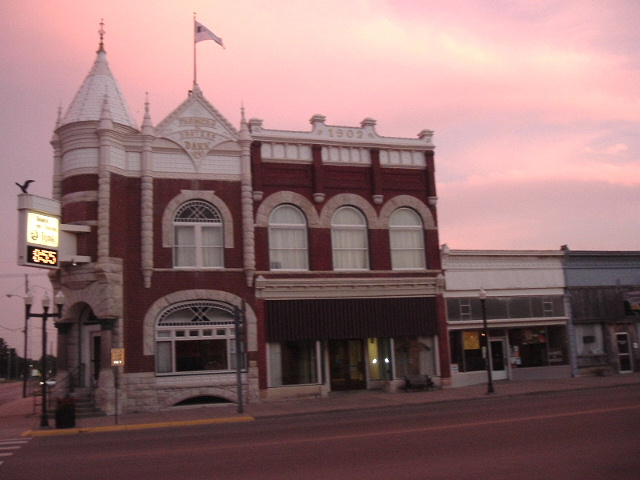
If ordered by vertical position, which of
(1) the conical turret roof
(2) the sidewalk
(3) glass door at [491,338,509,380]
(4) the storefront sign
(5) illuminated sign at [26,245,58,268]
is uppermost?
(1) the conical turret roof

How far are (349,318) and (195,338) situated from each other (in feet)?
21.5

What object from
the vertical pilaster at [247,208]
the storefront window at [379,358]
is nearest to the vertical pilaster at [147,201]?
the vertical pilaster at [247,208]

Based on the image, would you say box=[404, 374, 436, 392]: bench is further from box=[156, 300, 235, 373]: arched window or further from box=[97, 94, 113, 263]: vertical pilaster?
box=[97, 94, 113, 263]: vertical pilaster

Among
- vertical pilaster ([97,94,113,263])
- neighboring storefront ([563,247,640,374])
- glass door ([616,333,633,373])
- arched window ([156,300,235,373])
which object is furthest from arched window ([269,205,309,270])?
glass door ([616,333,633,373])

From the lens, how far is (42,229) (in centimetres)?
2325

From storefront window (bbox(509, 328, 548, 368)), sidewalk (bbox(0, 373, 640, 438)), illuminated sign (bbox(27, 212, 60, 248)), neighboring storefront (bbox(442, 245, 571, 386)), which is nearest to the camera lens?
sidewalk (bbox(0, 373, 640, 438))

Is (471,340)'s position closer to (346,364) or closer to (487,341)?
(487,341)

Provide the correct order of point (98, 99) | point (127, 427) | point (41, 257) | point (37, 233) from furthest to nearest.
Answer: point (98, 99) < point (37, 233) < point (41, 257) < point (127, 427)

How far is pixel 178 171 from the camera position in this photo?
26.5m

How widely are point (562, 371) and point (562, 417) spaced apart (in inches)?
673

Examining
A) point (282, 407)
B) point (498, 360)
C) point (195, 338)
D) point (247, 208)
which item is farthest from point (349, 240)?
point (498, 360)

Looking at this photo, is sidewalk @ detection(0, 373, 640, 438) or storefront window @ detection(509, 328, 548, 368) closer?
sidewalk @ detection(0, 373, 640, 438)

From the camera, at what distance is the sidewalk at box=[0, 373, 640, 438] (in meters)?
21.0

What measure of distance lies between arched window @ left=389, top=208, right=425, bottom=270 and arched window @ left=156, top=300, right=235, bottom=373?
26.4 feet
